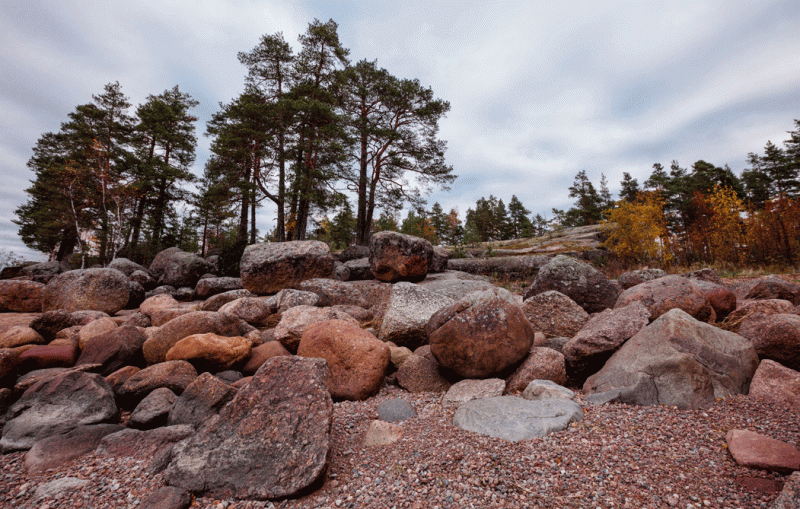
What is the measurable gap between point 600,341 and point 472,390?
1889 millimetres

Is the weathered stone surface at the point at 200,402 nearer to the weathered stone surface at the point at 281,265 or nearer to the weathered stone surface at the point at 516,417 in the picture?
the weathered stone surface at the point at 516,417

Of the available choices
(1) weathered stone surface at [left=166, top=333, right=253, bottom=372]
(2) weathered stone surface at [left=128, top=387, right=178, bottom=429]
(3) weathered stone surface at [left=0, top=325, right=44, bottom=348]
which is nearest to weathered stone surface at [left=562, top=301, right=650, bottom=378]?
(1) weathered stone surface at [left=166, top=333, right=253, bottom=372]

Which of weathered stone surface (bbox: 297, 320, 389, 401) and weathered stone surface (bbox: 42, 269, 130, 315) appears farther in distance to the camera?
weathered stone surface (bbox: 42, 269, 130, 315)

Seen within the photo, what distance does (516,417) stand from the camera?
314cm

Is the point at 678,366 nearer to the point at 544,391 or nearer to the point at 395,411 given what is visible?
the point at 544,391

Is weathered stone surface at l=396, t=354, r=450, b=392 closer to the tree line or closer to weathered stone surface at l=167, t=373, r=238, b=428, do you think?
weathered stone surface at l=167, t=373, r=238, b=428

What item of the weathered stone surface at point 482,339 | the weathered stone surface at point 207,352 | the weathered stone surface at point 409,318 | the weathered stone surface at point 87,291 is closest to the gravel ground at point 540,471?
the weathered stone surface at point 482,339

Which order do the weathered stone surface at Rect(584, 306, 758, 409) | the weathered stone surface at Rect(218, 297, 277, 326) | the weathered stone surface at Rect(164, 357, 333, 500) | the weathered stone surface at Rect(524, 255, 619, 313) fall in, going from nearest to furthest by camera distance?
the weathered stone surface at Rect(164, 357, 333, 500)
the weathered stone surface at Rect(584, 306, 758, 409)
the weathered stone surface at Rect(524, 255, 619, 313)
the weathered stone surface at Rect(218, 297, 277, 326)

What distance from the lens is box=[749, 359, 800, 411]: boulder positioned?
3092mm

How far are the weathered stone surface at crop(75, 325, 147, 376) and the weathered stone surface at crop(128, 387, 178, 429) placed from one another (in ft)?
5.61

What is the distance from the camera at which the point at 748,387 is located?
11.3 ft

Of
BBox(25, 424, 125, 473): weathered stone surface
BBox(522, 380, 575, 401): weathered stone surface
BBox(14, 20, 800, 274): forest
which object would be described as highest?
BBox(14, 20, 800, 274): forest

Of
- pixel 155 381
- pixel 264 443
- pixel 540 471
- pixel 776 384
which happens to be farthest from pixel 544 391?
pixel 155 381

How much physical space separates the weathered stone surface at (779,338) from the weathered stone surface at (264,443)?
17.0 ft
